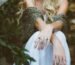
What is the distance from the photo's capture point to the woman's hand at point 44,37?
1820 millimetres

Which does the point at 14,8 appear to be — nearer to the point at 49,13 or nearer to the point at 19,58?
A: the point at 49,13

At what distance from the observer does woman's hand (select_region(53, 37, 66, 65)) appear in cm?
182

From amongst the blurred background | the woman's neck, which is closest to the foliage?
the blurred background

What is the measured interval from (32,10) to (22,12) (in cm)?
6

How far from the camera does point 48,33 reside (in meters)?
1.83

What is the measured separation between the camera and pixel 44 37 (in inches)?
71.5

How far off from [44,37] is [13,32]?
251mm

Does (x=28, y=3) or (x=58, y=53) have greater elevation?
(x=28, y=3)

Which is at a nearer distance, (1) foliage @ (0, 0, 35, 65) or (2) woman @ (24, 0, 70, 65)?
(1) foliage @ (0, 0, 35, 65)

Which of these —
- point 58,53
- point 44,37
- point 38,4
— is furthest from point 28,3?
point 58,53

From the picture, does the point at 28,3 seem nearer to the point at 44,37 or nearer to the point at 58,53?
the point at 44,37

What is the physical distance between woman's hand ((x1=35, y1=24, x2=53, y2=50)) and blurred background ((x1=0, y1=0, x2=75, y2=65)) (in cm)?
9

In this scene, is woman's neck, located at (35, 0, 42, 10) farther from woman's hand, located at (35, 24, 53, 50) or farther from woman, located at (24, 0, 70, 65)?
woman's hand, located at (35, 24, 53, 50)

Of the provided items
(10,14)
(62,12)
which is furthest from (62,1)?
(10,14)
